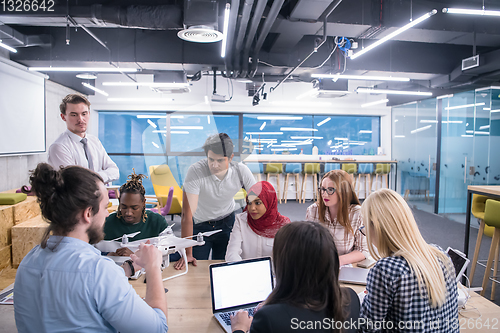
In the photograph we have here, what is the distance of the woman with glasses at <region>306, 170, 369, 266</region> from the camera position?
6.49 feet

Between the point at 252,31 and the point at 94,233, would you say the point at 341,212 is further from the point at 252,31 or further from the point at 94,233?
the point at 252,31

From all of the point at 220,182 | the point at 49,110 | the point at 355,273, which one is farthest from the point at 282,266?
the point at 49,110

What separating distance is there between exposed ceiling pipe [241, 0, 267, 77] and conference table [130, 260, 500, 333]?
267cm

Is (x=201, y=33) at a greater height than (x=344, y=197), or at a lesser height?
greater

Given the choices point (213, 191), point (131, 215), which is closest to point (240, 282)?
point (213, 191)

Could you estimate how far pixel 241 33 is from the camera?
397cm

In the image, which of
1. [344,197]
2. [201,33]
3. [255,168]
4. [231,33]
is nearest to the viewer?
[255,168]

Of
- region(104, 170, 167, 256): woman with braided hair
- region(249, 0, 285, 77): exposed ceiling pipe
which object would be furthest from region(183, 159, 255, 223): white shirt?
region(249, 0, 285, 77): exposed ceiling pipe

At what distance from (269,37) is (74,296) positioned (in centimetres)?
521

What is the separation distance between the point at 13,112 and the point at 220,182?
4663 mm

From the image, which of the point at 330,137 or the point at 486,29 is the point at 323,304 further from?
the point at 330,137

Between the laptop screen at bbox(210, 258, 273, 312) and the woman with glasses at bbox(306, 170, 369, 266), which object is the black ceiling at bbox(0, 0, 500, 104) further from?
the laptop screen at bbox(210, 258, 273, 312)

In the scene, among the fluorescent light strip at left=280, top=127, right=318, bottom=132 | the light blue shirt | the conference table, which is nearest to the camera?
the light blue shirt

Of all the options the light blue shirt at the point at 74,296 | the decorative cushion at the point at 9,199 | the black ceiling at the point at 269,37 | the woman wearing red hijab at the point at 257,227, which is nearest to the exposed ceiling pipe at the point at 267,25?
the black ceiling at the point at 269,37
